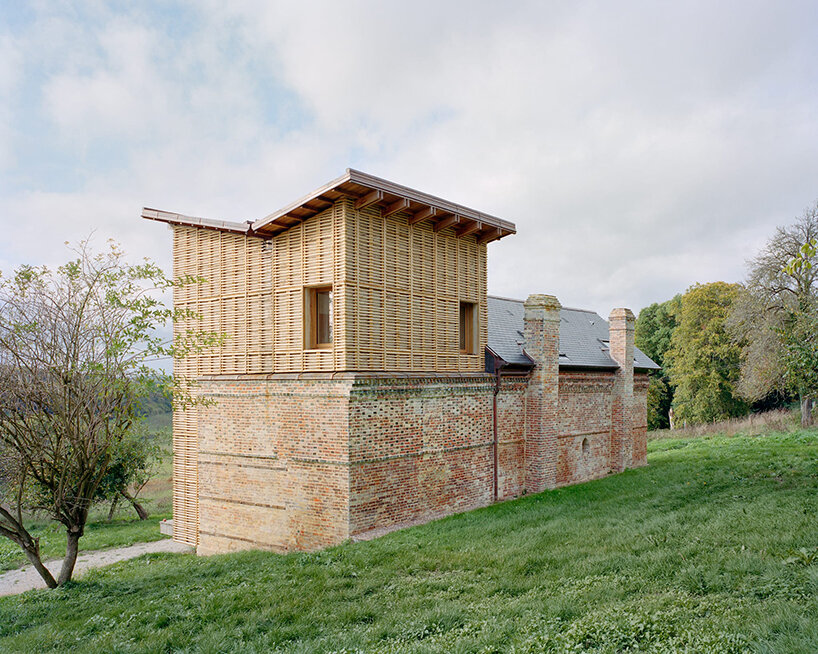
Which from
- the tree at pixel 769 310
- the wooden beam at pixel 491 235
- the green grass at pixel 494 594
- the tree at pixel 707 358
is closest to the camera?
the green grass at pixel 494 594

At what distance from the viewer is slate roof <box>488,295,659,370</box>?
16.2 metres

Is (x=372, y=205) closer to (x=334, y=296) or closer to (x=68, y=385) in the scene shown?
(x=334, y=296)

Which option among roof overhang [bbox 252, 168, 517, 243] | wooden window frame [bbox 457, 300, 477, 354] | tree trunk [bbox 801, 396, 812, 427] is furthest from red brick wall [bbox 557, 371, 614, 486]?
tree trunk [bbox 801, 396, 812, 427]

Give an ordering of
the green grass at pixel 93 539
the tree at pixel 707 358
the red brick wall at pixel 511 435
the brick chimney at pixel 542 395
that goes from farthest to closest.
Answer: the tree at pixel 707 358 → the green grass at pixel 93 539 → the brick chimney at pixel 542 395 → the red brick wall at pixel 511 435

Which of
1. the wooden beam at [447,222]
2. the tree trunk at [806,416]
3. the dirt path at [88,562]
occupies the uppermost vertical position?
the wooden beam at [447,222]

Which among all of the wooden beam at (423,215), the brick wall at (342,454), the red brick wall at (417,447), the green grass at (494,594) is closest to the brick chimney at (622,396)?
the brick wall at (342,454)

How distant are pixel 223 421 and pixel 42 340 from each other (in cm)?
510

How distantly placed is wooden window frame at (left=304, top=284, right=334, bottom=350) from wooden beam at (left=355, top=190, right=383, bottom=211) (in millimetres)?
1953

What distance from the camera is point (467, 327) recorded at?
49.0 ft

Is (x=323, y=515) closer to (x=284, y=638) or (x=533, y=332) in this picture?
(x=284, y=638)

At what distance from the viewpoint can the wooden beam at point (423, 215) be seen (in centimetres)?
1259

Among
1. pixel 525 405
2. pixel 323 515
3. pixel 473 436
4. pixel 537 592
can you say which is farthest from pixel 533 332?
pixel 537 592

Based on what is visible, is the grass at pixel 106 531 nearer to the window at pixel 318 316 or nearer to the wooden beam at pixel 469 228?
the window at pixel 318 316

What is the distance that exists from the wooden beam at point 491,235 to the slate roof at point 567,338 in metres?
3.12
